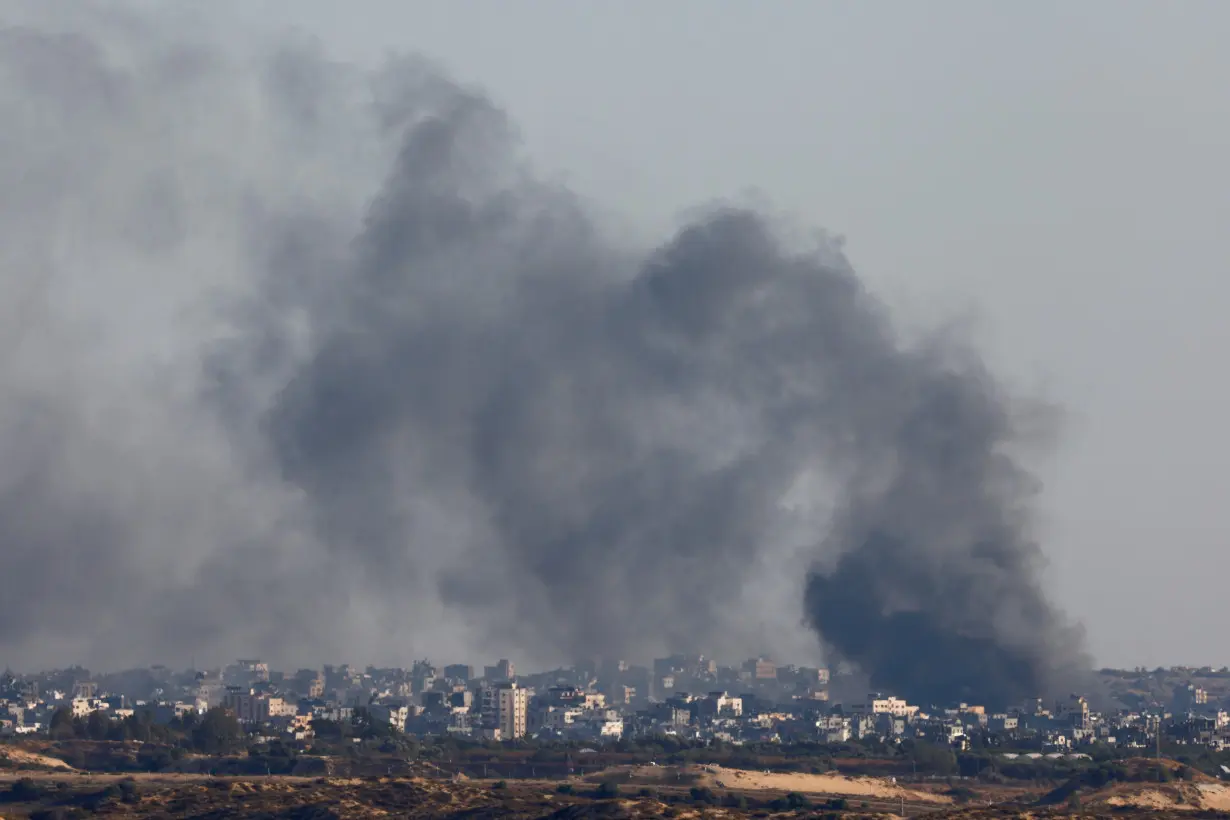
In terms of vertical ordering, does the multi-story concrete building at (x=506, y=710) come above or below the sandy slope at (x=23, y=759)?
above

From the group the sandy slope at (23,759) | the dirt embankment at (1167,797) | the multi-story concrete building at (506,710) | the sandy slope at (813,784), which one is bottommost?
the dirt embankment at (1167,797)

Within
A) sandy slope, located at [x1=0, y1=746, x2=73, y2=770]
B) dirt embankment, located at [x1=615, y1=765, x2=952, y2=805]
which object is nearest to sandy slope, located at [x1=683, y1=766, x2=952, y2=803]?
dirt embankment, located at [x1=615, y1=765, x2=952, y2=805]

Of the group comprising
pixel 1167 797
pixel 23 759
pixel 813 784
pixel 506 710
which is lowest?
pixel 1167 797

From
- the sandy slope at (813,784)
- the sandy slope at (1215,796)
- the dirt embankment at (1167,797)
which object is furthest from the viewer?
the sandy slope at (813,784)

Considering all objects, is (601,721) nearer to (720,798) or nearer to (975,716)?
(975,716)

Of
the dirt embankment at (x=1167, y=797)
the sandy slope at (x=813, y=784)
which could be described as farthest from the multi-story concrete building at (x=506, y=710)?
the dirt embankment at (x=1167, y=797)

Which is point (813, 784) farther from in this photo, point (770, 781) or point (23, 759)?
point (23, 759)

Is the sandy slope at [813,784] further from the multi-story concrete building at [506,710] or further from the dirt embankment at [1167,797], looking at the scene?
the multi-story concrete building at [506,710]

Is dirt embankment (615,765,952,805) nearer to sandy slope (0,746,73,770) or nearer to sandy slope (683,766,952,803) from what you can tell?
sandy slope (683,766,952,803)

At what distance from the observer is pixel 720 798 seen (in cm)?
10625

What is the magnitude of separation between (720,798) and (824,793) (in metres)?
12.4

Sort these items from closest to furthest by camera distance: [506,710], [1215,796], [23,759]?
[1215,796], [23,759], [506,710]

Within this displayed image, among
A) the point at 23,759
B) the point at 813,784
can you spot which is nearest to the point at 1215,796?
the point at 813,784

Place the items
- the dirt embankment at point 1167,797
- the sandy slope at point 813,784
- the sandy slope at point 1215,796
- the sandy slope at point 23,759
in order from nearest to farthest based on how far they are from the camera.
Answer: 1. the dirt embankment at point 1167,797
2. the sandy slope at point 1215,796
3. the sandy slope at point 813,784
4. the sandy slope at point 23,759
